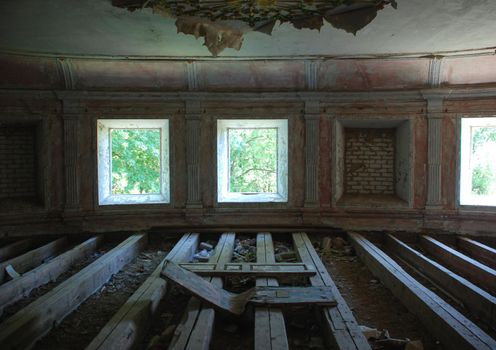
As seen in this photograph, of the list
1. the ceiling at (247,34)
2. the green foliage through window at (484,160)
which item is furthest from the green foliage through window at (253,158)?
the green foliage through window at (484,160)

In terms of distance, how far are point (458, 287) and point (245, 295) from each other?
1.86 m

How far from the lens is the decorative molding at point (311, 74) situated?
16.2 feet

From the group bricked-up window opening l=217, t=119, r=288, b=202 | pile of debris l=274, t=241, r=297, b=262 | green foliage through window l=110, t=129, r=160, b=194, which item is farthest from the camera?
green foliage through window l=110, t=129, r=160, b=194

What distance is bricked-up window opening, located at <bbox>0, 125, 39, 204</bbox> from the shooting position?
203 inches

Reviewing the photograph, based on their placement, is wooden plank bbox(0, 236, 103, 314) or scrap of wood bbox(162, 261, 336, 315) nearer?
scrap of wood bbox(162, 261, 336, 315)

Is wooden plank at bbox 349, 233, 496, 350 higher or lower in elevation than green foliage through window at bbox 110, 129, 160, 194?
lower

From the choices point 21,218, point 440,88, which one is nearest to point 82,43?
point 21,218

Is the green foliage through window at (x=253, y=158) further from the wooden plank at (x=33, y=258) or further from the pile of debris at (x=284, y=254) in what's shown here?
the wooden plank at (x=33, y=258)

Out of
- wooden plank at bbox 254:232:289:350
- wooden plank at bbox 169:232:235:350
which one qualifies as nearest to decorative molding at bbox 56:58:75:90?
wooden plank at bbox 169:232:235:350

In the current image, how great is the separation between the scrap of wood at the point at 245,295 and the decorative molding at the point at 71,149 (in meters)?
2.72

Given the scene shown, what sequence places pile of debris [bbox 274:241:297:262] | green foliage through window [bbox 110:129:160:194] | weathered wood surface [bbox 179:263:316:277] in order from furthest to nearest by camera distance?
1. green foliage through window [bbox 110:129:160:194]
2. pile of debris [bbox 274:241:297:262]
3. weathered wood surface [bbox 179:263:316:277]

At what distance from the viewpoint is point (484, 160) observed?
628 cm

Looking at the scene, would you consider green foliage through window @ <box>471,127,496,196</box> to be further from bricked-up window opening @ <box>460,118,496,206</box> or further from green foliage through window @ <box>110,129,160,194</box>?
green foliage through window @ <box>110,129,160,194</box>

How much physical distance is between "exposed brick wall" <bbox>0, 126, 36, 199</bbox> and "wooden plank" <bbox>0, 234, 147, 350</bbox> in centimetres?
228
